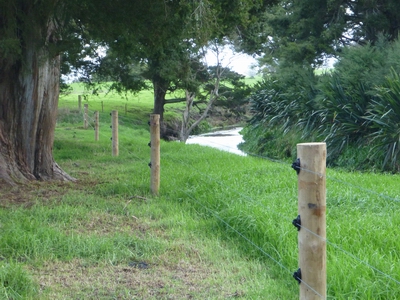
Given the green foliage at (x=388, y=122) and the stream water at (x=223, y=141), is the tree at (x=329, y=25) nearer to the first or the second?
the stream water at (x=223, y=141)

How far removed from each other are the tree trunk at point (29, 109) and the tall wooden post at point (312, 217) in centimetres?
707

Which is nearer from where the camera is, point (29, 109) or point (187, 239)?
point (187, 239)

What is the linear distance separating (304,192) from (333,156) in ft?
44.9

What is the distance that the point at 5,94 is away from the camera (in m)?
10.4

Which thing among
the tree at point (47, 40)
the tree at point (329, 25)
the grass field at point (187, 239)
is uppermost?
the tree at point (329, 25)

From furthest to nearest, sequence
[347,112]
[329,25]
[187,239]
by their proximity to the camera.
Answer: [329,25]
[347,112]
[187,239]

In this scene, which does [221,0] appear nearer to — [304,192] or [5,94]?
[5,94]

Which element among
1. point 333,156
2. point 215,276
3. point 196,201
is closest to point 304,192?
point 215,276

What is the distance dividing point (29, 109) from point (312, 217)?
781 cm

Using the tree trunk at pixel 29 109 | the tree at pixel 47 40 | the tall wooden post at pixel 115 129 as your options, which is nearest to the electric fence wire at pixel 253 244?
the tree at pixel 47 40

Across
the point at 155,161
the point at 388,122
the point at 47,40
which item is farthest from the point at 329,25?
the point at 155,161

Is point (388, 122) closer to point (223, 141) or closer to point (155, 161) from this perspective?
point (155, 161)

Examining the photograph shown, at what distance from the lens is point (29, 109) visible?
10.6 metres

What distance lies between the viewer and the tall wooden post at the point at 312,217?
3.77 meters
